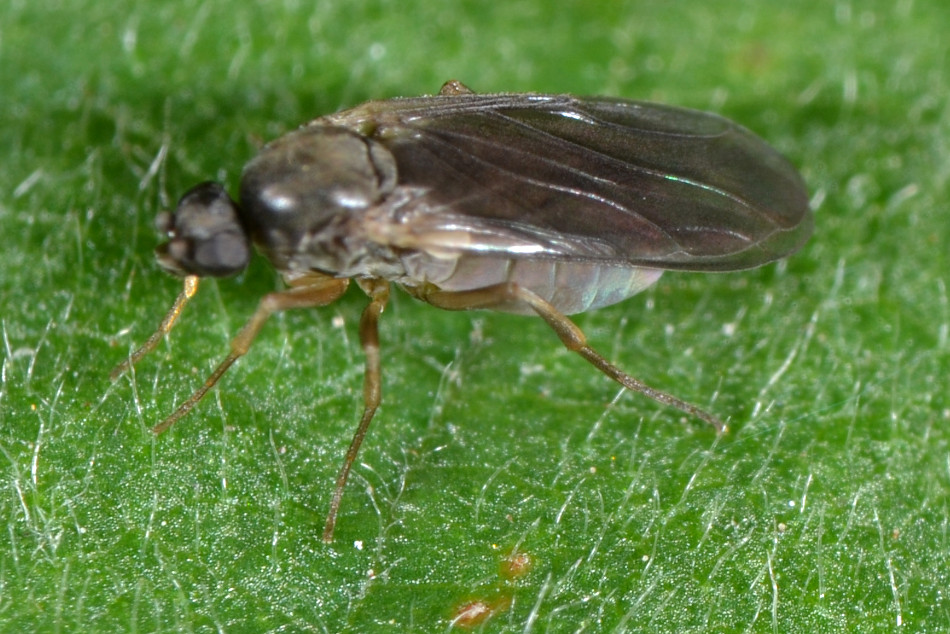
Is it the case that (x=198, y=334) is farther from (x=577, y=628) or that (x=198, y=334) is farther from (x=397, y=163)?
(x=577, y=628)

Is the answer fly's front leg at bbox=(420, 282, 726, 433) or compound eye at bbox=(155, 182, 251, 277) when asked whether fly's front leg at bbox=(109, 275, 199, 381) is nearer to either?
compound eye at bbox=(155, 182, 251, 277)

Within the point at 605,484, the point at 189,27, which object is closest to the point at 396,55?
the point at 189,27

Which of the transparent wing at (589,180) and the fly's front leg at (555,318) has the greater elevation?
Answer: the transparent wing at (589,180)

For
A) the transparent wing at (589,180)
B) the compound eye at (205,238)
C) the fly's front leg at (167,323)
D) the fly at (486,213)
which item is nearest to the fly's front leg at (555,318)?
the fly at (486,213)

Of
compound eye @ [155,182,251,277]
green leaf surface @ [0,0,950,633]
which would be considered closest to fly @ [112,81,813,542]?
compound eye @ [155,182,251,277]

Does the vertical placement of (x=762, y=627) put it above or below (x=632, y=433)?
below

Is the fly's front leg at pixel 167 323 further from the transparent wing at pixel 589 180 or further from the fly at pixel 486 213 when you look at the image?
the transparent wing at pixel 589 180

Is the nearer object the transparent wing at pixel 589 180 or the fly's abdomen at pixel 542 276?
the transparent wing at pixel 589 180

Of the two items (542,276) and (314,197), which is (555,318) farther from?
(314,197)

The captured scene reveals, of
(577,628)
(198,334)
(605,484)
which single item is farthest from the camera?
(198,334)
